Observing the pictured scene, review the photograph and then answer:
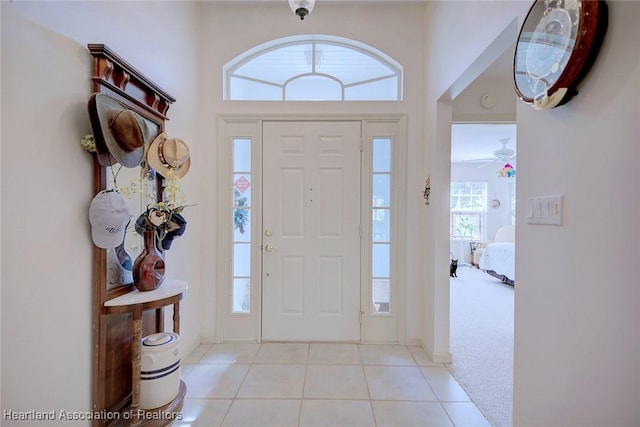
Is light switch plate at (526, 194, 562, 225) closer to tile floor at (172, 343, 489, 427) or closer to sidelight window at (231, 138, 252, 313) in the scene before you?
tile floor at (172, 343, 489, 427)

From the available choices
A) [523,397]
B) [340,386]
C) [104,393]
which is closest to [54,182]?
[104,393]

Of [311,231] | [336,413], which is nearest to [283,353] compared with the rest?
[336,413]

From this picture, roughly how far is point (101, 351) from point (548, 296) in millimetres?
2191

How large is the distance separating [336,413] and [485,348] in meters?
1.70

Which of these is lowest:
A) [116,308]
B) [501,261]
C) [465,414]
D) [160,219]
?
[465,414]

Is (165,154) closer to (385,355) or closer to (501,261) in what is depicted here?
(385,355)

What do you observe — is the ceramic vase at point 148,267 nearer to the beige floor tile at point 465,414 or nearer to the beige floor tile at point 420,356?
the beige floor tile at point 465,414

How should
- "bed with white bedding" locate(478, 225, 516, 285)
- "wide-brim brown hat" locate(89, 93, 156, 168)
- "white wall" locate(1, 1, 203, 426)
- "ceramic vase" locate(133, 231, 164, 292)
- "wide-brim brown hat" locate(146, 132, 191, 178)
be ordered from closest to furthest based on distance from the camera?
"white wall" locate(1, 1, 203, 426), "wide-brim brown hat" locate(89, 93, 156, 168), "ceramic vase" locate(133, 231, 164, 292), "wide-brim brown hat" locate(146, 132, 191, 178), "bed with white bedding" locate(478, 225, 516, 285)

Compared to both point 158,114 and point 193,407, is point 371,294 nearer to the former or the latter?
point 193,407

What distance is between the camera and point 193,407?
5.95 ft

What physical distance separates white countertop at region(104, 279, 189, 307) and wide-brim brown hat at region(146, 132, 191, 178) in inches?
30.2

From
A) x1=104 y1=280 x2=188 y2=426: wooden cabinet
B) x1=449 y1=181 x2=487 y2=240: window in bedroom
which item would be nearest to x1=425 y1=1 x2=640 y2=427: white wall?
x1=104 y1=280 x2=188 y2=426: wooden cabinet

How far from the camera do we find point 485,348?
8.64 feet

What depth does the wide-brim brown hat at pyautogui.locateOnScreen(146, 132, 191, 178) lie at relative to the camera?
74.0 inches
